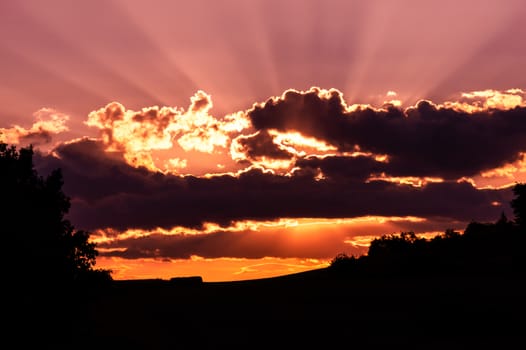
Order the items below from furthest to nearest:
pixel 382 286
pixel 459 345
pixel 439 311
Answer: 1. pixel 382 286
2. pixel 439 311
3. pixel 459 345

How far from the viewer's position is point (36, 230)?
4978 cm

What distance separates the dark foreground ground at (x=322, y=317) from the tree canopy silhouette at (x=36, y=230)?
329 centimetres

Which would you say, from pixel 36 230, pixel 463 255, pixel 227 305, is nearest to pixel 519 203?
pixel 463 255

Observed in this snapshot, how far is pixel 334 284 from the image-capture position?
246 ft

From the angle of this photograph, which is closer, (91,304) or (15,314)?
(15,314)

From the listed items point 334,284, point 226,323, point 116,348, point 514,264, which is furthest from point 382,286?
point 116,348

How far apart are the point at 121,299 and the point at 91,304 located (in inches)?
264

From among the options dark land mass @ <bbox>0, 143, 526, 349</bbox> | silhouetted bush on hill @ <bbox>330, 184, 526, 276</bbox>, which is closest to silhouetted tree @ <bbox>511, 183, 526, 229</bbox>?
silhouetted bush on hill @ <bbox>330, 184, 526, 276</bbox>

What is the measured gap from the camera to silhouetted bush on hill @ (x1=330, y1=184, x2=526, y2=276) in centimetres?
7350

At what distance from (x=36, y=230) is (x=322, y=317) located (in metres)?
23.4

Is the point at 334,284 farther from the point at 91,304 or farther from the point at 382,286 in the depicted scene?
the point at 91,304

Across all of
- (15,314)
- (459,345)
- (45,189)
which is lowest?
(459,345)

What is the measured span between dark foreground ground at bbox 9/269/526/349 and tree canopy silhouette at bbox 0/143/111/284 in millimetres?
3290

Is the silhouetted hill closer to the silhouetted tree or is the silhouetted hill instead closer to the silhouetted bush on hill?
the silhouetted bush on hill
